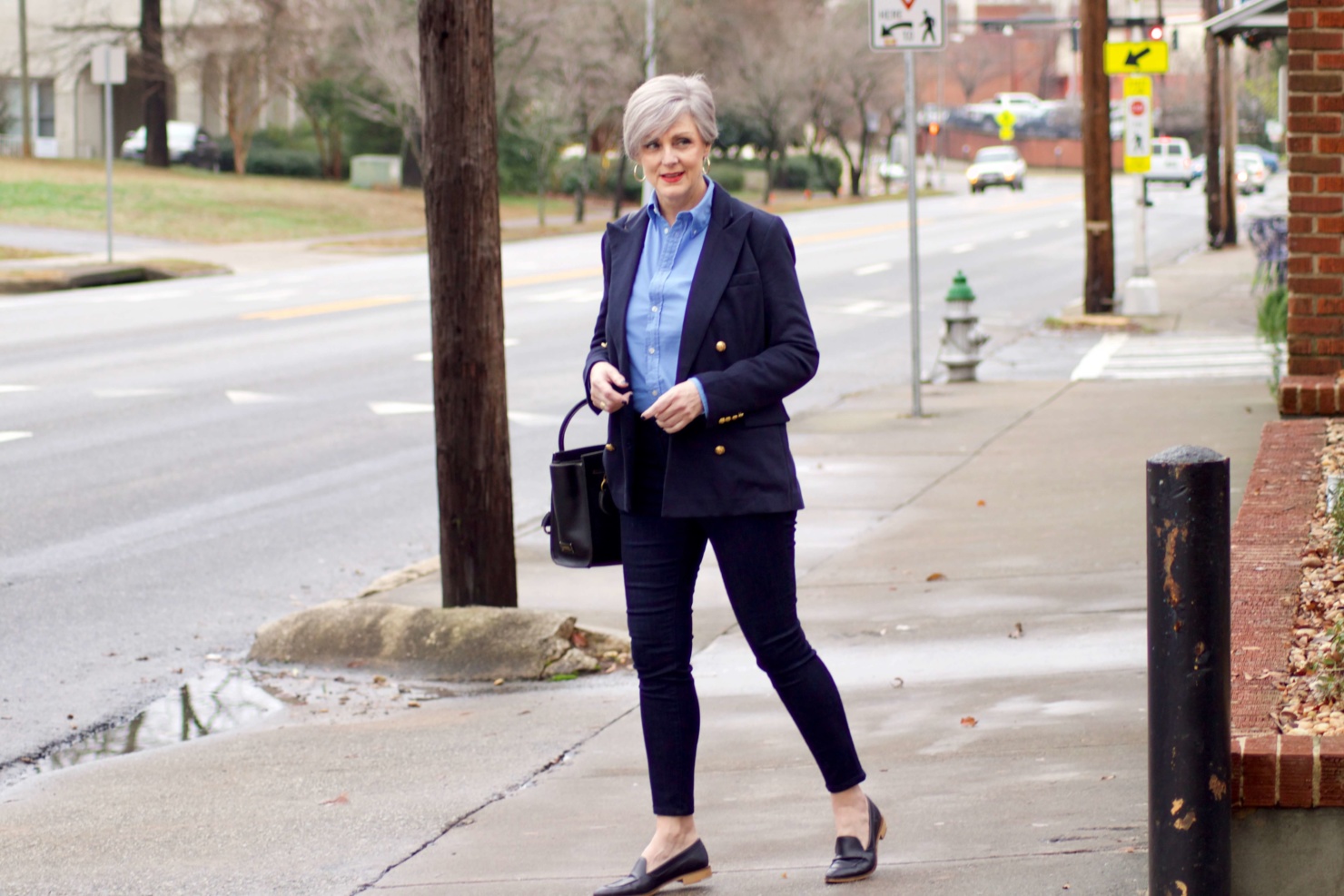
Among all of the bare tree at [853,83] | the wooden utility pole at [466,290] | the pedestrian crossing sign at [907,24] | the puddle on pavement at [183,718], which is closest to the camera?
the puddle on pavement at [183,718]

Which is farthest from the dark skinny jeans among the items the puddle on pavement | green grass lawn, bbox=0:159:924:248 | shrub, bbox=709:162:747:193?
shrub, bbox=709:162:747:193

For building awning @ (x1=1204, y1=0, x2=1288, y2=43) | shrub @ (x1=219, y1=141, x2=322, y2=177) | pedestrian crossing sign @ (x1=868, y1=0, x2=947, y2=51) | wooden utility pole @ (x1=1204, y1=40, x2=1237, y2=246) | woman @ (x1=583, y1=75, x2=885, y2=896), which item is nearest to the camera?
woman @ (x1=583, y1=75, x2=885, y2=896)

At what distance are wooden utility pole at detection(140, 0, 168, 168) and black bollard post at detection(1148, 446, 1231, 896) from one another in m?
48.8

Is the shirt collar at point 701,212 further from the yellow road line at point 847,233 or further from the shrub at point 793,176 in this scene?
the shrub at point 793,176

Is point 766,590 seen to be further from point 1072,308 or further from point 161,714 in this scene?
point 1072,308

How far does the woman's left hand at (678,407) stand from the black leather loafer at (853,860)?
3.39ft

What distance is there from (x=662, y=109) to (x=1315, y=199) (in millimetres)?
5452

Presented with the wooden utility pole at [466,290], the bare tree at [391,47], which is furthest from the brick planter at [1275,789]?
the bare tree at [391,47]

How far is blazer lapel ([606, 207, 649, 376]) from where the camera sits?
4.08 meters

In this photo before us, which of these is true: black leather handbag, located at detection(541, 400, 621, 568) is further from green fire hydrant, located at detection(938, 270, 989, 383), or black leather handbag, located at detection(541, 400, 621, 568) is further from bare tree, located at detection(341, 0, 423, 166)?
bare tree, located at detection(341, 0, 423, 166)

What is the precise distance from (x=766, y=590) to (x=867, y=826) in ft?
1.97

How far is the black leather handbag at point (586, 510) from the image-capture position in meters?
4.26

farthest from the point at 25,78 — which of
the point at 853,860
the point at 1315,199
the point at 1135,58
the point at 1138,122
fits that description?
the point at 853,860

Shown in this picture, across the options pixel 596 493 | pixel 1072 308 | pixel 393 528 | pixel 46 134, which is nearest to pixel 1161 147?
pixel 46 134
